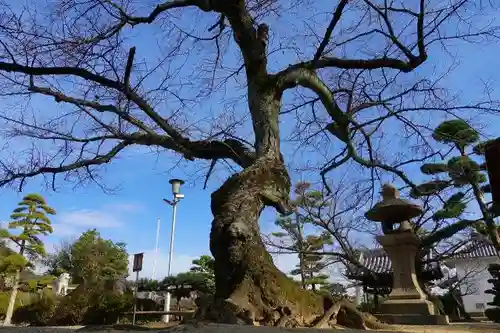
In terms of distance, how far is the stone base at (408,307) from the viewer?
8.53m

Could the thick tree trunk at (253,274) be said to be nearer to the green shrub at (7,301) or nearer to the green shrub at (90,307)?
the green shrub at (90,307)

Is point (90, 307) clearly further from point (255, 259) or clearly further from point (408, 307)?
point (255, 259)

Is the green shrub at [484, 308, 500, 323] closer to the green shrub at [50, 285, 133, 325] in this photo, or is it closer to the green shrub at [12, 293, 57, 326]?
the green shrub at [50, 285, 133, 325]

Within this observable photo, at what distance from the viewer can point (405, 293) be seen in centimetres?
912

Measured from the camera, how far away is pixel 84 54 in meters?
4.98

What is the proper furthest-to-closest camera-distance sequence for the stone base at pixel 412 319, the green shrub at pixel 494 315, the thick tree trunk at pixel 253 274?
the green shrub at pixel 494 315
the stone base at pixel 412 319
the thick tree trunk at pixel 253 274

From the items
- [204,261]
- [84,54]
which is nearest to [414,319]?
[84,54]

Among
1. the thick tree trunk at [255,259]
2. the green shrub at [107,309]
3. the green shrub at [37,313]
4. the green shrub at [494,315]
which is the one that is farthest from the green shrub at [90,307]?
the green shrub at [494,315]

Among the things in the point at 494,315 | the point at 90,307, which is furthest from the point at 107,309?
the point at 494,315

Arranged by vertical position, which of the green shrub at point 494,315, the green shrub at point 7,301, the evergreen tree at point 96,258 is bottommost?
the green shrub at point 494,315

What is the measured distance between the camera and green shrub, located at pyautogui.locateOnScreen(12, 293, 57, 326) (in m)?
12.1

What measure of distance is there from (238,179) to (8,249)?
2152 cm

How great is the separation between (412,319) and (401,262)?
1740mm

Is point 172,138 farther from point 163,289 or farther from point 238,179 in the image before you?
point 163,289
